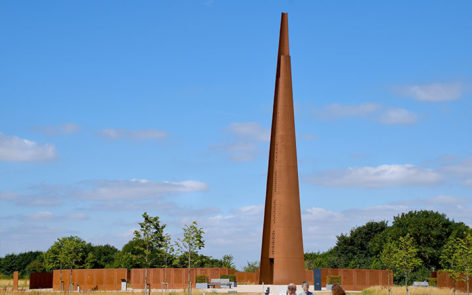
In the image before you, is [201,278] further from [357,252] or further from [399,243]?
[357,252]

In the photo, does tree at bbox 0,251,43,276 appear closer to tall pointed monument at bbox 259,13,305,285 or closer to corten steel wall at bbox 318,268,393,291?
corten steel wall at bbox 318,268,393,291

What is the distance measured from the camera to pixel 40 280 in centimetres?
5969

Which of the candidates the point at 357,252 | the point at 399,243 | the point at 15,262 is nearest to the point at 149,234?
the point at 399,243

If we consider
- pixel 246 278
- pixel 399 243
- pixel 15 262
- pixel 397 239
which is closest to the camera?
pixel 246 278

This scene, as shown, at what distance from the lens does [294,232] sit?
48.1 metres

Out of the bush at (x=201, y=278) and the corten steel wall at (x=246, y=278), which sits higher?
the bush at (x=201, y=278)

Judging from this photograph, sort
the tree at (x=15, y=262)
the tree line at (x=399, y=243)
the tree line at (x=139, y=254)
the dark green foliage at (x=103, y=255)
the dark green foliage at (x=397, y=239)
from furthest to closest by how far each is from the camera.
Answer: the tree at (x=15, y=262) < the dark green foliage at (x=103, y=255) < the dark green foliage at (x=397, y=239) < the tree line at (x=399, y=243) < the tree line at (x=139, y=254)

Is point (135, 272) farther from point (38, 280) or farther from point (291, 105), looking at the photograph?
point (291, 105)

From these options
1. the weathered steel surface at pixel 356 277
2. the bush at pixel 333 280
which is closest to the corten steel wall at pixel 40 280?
the weathered steel surface at pixel 356 277

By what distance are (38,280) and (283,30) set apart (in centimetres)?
3386

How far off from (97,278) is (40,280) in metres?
7.89

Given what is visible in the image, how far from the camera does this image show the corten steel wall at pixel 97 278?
5497 centimetres

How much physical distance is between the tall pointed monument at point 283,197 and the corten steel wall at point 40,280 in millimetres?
23387

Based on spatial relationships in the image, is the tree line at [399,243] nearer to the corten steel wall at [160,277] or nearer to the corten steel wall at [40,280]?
the corten steel wall at [160,277]
